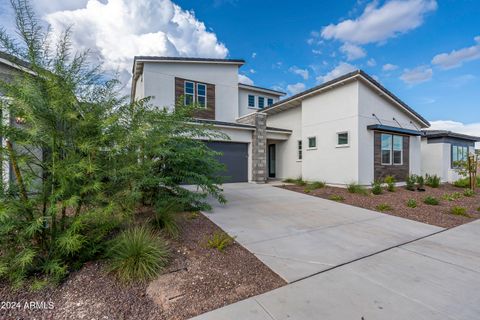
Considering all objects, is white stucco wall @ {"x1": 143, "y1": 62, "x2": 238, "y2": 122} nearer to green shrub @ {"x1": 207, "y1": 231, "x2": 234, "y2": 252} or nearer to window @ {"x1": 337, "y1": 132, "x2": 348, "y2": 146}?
window @ {"x1": 337, "y1": 132, "x2": 348, "y2": 146}

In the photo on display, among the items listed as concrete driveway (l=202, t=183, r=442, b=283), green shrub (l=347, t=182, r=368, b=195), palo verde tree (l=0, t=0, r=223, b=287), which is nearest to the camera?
palo verde tree (l=0, t=0, r=223, b=287)

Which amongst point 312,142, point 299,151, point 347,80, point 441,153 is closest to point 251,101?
point 299,151

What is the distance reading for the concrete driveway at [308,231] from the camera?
330 cm

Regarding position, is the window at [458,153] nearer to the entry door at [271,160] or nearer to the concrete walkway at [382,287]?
the entry door at [271,160]

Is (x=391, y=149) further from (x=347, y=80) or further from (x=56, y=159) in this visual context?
(x=56, y=159)

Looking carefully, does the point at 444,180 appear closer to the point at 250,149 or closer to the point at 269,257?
the point at 250,149

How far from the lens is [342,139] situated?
1068cm

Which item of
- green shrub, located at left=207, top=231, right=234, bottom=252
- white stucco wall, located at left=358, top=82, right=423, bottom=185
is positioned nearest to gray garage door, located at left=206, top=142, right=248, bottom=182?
white stucco wall, located at left=358, top=82, right=423, bottom=185

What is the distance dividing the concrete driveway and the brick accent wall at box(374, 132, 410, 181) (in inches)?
196

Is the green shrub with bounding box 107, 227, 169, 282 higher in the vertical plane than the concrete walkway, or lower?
higher

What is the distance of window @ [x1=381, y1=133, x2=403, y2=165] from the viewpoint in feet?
36.5

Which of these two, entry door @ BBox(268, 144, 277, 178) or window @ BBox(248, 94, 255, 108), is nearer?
entry door @ BBox(268, 144, 277, 178)

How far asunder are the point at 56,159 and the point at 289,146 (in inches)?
499

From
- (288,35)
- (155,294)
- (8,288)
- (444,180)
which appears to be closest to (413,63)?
(288,35)
